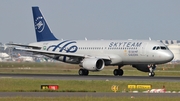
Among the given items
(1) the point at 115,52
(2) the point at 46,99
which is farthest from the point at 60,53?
(2) the point at 46,99

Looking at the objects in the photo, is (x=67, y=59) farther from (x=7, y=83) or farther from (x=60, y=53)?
(x=7, y=83)

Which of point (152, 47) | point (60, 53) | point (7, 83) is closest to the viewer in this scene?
point (7, 83)

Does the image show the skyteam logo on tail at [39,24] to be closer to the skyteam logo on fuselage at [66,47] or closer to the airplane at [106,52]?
the airplane at [106,52]

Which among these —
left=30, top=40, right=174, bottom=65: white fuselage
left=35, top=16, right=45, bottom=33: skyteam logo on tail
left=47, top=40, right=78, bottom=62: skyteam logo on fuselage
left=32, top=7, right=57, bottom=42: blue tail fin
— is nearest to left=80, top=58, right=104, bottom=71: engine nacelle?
left=30, top=40, right=174, bottom=65: white fuselage

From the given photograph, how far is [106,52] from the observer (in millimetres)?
68812

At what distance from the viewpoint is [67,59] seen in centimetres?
7181

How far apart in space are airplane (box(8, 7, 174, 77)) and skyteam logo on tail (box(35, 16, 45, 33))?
1.94 meters

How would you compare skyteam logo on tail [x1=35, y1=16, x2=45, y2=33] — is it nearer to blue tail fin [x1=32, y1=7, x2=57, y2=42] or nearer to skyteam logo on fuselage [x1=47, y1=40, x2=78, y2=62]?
blue tail fin [x1=32, y1=7, x2=57, y2=42]

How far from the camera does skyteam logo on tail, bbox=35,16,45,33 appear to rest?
78.8m

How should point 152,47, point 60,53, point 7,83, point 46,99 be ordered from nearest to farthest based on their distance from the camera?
point 46,99, point 7,83, point 152,47, point 60,53

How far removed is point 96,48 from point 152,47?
7988 mm

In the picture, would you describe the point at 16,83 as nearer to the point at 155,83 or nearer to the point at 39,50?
the point at 155,83

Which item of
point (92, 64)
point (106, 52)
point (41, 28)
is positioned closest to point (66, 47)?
point (106, 52)

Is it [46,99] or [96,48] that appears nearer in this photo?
[46,99]
